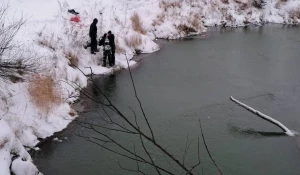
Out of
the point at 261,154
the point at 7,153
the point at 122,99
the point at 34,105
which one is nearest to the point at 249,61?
the point at 122,99

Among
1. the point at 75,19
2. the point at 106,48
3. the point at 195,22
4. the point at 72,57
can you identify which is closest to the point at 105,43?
the point at 106,48

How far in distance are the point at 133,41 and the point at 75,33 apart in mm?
2763

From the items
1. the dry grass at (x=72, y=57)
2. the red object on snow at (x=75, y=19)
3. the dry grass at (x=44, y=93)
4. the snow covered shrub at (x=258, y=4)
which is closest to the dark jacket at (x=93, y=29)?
the dry grass at (x=72, y=57)

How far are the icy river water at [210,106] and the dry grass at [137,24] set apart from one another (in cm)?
133

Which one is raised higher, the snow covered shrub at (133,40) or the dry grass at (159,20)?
the dry grass at (159,20)

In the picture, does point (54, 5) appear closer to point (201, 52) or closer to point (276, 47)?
point (201, 52)

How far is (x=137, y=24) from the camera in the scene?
17312 millimetres

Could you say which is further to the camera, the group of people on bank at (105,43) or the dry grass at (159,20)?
the dry grass at (159,20)

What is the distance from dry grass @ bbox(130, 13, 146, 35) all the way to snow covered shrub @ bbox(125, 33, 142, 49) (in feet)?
3.27

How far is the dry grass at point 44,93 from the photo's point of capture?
958 cm

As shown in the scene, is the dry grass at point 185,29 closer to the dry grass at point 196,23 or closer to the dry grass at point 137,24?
the dry grass at point 196,23

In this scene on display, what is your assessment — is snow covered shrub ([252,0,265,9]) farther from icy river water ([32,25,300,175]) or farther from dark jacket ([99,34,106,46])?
dark jacket ([99,34,106,46])

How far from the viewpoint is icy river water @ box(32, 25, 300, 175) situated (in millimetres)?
7902

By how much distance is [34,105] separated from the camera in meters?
9.51
